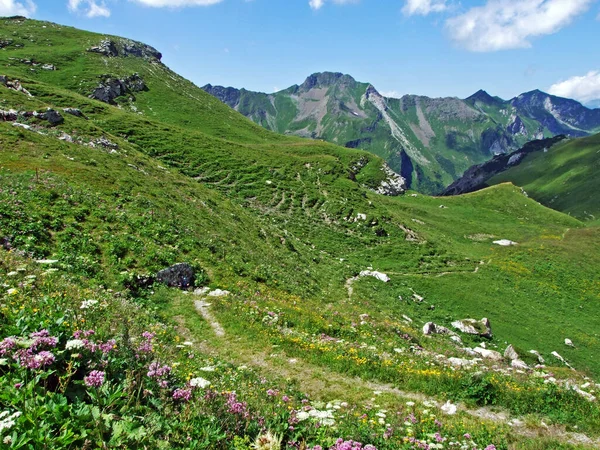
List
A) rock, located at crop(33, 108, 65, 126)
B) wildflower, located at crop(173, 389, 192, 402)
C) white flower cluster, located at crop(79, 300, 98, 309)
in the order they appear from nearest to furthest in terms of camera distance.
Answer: wildflower, located at crop(173, 389, 192, 402) → white flower cluster, located at crop(79, 300, 98, 309) → rock, located at crop(33, 108, 65, 126)

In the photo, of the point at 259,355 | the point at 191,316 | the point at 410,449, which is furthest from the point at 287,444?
the point at 191,316

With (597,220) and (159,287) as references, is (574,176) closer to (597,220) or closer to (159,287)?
(597,220)

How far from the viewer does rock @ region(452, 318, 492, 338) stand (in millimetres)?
30469

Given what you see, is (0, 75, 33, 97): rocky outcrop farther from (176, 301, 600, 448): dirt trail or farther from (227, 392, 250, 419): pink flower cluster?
(227, 392, 250, 419): pink flower cluster

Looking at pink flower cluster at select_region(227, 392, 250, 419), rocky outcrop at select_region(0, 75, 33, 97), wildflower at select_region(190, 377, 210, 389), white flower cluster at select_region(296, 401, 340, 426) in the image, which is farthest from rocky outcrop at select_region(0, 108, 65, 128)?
white flower cluster at select_region(296, 401, 340, 426)

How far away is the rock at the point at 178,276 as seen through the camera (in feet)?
60.1

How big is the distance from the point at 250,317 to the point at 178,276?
5.48 meters

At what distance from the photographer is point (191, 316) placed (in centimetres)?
1564

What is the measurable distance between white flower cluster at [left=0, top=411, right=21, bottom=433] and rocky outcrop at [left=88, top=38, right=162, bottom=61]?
17446cm

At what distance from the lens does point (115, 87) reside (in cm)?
11531

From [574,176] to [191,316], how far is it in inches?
9149

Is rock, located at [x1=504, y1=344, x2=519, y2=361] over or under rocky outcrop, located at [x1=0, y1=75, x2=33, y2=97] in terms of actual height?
under

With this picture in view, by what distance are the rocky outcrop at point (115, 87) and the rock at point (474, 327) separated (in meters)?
118

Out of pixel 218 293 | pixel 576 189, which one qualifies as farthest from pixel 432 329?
pixel 576 189
